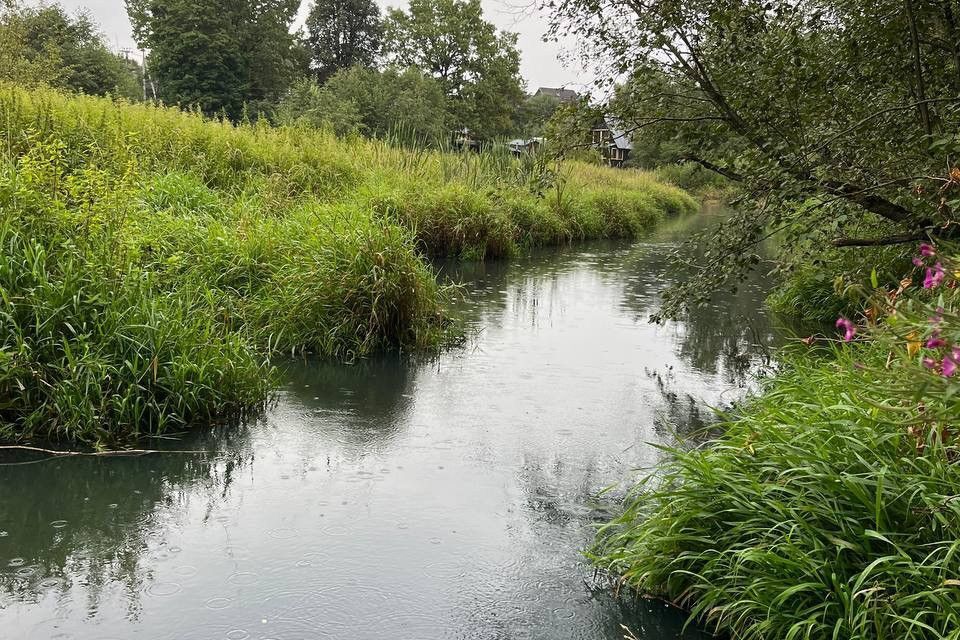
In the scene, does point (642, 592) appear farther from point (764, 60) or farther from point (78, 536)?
point (764, 60)

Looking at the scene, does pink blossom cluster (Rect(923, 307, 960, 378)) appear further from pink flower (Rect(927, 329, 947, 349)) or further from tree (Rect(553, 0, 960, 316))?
tree (Rect(553, 0, 960, 316))

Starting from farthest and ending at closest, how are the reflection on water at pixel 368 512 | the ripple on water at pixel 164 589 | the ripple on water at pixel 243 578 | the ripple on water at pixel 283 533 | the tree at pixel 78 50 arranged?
1. the tree at pixel 78 50
2. the ripple on water at pixel 283 533
3. the ripple on water at pixel 243 578
4. the ripple on water at pixel 164 589
5. the reflection on water at pixel 368 512

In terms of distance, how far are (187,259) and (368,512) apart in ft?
14.5

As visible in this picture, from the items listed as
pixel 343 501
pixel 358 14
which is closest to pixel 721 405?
pixel 343 501

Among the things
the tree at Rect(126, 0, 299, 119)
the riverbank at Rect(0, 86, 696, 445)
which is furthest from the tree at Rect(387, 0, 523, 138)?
the riverbank at Rect(0, 86, 696, 445)

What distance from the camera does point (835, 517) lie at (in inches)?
111

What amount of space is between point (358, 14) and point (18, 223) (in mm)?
64315

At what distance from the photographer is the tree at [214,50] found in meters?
44.5

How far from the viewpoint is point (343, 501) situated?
419 cm

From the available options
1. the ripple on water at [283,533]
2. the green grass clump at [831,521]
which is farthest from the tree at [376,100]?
the green grass clump at [831,521]

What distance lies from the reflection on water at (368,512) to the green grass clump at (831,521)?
0.28 meters

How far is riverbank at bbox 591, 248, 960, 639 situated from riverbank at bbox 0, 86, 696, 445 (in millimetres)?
2916

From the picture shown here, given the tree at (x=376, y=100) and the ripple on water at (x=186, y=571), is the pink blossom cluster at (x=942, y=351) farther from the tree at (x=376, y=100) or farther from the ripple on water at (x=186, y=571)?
the tree at (x=376, y=100)

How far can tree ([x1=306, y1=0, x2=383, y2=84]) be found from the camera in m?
63.3
